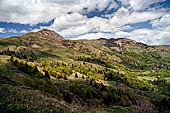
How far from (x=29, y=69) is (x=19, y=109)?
114 m

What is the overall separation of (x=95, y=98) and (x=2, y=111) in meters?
97.0

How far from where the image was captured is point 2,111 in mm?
15562

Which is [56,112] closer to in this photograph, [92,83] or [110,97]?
[110,97]

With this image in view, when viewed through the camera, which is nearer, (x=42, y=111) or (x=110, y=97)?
(x=42, y=111)

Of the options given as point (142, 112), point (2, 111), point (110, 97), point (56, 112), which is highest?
point (2, 111)

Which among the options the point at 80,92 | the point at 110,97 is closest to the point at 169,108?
the point at 110,97

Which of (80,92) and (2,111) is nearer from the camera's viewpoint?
(2,111)

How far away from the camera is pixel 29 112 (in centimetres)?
1586

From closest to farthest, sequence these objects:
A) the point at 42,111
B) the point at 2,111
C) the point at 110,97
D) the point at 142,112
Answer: the point at 2,111 → the point at 42,111 → the point at 142,112 → the point at 110,97

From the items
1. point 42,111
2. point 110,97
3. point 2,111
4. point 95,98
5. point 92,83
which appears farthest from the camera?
point 92,83

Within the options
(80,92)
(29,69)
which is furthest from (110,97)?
(29,69)

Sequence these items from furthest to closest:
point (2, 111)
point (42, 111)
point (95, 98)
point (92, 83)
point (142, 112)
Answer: point (92, 83) → point (95, 98) → point (142, 112) → point (42, 111) → point (2, 111)

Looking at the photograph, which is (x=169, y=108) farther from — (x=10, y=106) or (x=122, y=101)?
(x=10, y=106)

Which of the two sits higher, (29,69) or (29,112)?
(29,112)
